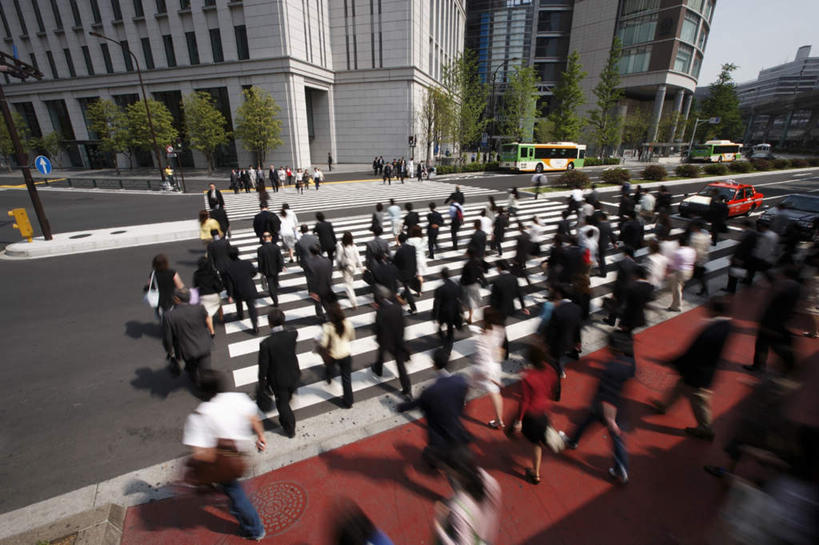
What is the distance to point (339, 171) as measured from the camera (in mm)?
40156

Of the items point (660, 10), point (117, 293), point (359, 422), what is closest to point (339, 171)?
point (117, 293)

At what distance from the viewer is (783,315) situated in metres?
5.44

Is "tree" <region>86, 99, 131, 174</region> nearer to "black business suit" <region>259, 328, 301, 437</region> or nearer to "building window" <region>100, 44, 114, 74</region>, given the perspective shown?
"building window" <region>100, 44, 114, 74</region>

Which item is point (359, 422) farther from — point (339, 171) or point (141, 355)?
point (339, 171)

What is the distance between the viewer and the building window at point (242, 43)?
1428 inches

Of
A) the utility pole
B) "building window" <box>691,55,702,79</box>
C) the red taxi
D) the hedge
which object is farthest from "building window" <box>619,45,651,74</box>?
the utility pole

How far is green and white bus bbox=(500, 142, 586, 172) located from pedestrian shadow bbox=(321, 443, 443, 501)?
34.5 meters

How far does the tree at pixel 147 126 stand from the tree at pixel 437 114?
26.0 metres

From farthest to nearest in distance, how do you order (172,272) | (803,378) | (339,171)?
(339,171)
(172,272)
(803,378)

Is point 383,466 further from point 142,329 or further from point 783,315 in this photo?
point 142,329

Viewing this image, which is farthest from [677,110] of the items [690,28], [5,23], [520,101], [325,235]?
[5,23]

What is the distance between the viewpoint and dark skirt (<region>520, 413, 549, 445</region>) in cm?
379

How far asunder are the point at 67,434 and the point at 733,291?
542 inches

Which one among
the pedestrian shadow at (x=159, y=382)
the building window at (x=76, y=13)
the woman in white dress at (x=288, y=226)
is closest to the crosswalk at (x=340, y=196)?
the woman in white dress at (x=288, y=226)
